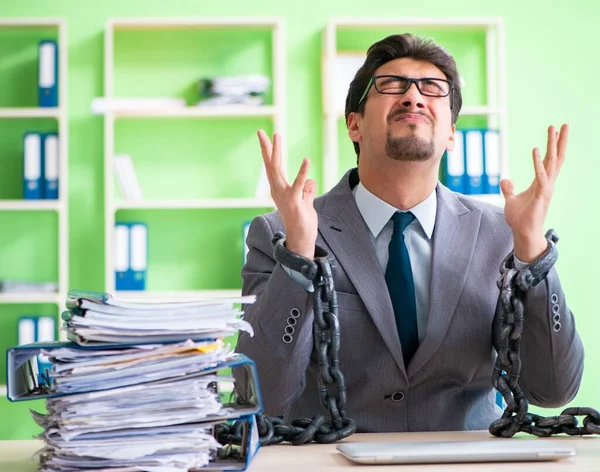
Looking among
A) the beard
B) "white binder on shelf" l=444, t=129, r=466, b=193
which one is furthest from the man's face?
"white binder on shelf" l=444, t=129, r=466, b=193

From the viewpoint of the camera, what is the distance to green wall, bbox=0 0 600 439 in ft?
14.4

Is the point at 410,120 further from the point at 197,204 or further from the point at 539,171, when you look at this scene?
the point at 197,204

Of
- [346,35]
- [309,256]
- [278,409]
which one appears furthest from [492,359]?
[346,35]

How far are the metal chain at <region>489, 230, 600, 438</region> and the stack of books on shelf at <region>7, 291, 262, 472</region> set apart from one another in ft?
1.76

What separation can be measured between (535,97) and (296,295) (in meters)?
3.21

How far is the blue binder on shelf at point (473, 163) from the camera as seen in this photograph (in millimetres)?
4109

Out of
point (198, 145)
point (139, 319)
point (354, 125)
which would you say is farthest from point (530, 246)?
point (198, 145)

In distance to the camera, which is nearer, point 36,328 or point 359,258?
point 359,258

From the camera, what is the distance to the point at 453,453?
120 cm

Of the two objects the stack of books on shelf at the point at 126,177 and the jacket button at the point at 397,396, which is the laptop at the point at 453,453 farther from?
the stack of books on shelf at the point at 126,177

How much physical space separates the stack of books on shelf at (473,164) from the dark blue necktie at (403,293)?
2.07 metres

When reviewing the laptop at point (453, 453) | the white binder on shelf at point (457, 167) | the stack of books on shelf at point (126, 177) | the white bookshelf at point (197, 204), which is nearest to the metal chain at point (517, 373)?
the laptop at point (453, 453)

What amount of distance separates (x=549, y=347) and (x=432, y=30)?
117 inches

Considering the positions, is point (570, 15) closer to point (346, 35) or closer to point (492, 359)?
point (346, 35)
